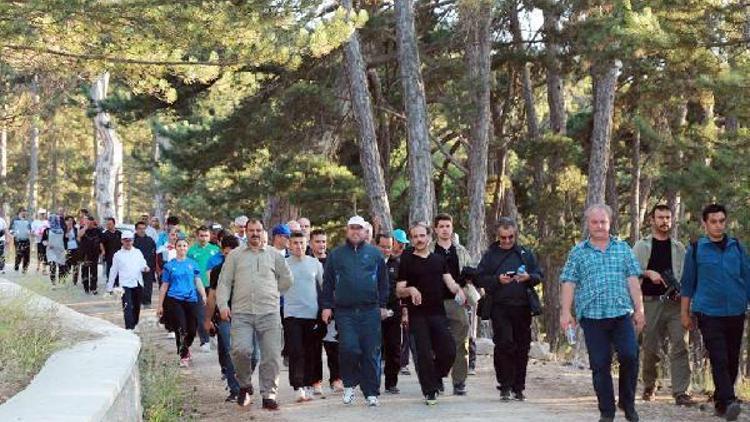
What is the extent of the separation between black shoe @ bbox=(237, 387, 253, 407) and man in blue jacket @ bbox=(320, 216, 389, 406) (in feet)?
3.14

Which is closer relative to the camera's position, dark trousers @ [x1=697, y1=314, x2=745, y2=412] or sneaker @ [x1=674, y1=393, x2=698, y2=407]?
dark trousers @ [x1=697, y1=314, x2=745, y2=412]

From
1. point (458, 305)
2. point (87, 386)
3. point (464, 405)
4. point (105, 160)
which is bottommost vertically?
point (464, 405)

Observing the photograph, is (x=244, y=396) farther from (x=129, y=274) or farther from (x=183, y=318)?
(x=129, y=274)

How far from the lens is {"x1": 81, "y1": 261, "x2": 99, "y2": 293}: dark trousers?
23373mm

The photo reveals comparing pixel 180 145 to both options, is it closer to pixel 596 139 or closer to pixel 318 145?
pixel 318 145

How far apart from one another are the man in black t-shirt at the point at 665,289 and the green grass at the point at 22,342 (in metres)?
5.60

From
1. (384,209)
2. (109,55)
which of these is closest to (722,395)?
(109,55)

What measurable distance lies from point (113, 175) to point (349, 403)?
962 inches

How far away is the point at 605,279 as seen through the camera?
28.8 ft

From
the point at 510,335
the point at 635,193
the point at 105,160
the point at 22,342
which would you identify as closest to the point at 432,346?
the point at 510,335

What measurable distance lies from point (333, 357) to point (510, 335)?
90.4 inches

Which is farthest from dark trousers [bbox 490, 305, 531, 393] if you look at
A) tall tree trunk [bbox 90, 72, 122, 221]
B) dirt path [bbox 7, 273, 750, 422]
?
tall tree trunk [bbox 90, 72, 122, 221]

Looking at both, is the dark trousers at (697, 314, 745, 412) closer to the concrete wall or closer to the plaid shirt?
the plaid shirt

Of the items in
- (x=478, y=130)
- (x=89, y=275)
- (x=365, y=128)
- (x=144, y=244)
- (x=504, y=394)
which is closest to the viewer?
(x=504, y=394)
